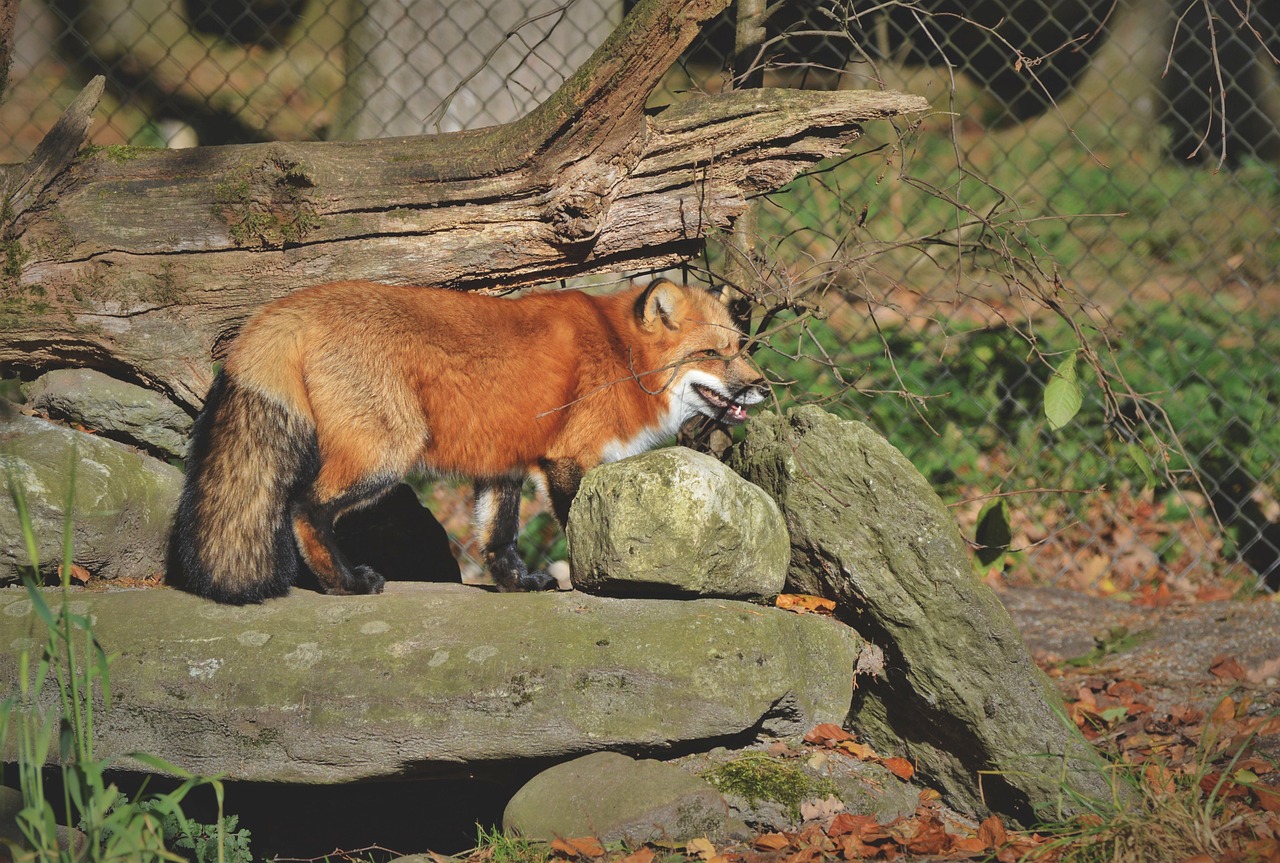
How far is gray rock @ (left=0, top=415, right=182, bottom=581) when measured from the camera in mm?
3842

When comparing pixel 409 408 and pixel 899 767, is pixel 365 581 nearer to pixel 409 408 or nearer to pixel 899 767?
pixel 409 408

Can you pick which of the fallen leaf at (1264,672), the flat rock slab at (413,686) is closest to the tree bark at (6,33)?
the flat rock slab at (413,686)

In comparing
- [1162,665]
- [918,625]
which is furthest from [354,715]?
[1162,665]

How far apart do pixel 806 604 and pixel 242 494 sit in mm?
2145

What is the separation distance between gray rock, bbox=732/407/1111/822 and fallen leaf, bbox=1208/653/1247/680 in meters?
1.57

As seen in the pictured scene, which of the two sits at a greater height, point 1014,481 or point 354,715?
point 354,715

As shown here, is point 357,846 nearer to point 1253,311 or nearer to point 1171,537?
point 1171,537

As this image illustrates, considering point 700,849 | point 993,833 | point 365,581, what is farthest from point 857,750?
point 365,581

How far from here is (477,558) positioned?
6609 mm

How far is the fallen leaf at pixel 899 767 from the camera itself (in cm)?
383

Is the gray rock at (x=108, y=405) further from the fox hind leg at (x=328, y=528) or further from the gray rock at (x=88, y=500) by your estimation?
the fox hind leg at (x=328, y=528)

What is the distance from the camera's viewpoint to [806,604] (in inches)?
159

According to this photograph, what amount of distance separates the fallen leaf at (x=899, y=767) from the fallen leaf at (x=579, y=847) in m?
1.23

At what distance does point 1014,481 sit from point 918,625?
3.27 metres
